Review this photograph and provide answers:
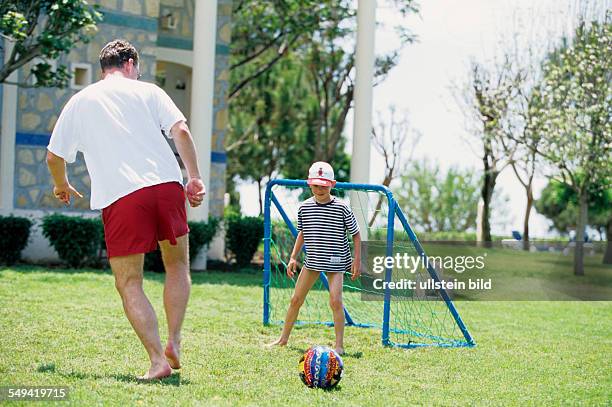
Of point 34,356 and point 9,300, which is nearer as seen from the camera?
point 34,356

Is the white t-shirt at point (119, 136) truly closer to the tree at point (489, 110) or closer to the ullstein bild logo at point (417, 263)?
the ullstein bild logo at point (417, 263)

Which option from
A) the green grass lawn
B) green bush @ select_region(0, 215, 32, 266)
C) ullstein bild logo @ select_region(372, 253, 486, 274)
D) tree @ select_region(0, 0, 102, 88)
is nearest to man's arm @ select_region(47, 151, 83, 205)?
the green grass lawn

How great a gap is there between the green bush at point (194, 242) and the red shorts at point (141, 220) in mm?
8400

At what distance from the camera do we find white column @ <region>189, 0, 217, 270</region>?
1441 cm

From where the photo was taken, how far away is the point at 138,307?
17.6 ft

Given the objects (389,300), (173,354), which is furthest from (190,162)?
(389,300)

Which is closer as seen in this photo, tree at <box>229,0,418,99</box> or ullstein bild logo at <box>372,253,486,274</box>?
ullstein bild logo at <box>372,253,486,274</box>

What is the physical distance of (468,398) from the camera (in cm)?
564

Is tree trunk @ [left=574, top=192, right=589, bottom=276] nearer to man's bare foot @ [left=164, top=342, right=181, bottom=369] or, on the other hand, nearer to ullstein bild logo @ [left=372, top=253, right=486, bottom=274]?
ullstein bild logo @ [left=372, top=253, right=486, bottom=274]

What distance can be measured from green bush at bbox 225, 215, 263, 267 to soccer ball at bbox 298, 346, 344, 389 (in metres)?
10.2

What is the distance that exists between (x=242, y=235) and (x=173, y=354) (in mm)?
10149

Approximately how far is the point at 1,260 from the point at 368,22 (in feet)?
22.8

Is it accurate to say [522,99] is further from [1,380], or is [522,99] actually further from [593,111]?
[1,380]

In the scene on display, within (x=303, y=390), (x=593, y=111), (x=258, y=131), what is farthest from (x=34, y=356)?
(x=258, y=131)
